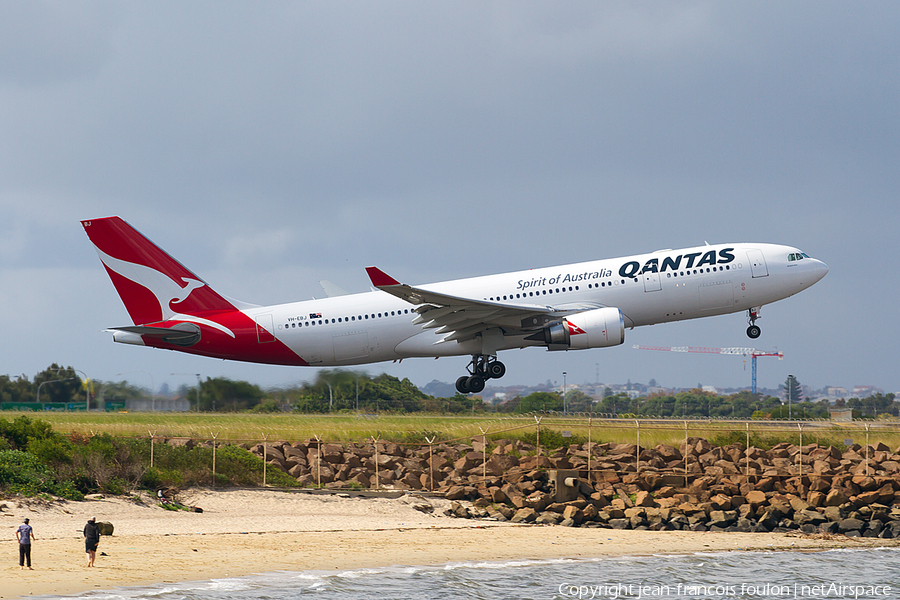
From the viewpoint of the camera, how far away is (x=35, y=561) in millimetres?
20891

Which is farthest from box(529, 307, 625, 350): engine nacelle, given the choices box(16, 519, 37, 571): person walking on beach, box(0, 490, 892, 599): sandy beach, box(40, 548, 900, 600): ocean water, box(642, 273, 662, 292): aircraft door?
box(16, 519, 37, 571): person walking on beach

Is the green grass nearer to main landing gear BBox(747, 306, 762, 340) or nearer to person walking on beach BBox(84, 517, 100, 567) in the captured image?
main landing gear BBox(747, 306, 762, 340)

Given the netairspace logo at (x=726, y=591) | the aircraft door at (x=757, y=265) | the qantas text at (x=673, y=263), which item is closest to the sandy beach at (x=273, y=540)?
the netairspace logo at (x=726, y=591)

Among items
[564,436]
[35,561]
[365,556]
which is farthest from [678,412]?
[35,561]

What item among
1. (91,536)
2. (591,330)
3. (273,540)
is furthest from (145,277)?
(91,536)

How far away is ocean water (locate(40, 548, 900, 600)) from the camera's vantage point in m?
21.4

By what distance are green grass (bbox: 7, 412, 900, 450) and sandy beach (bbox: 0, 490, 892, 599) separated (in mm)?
7039

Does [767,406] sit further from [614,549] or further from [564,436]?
[614,549]

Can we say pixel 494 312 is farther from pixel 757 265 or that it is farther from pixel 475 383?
pixel 757 265

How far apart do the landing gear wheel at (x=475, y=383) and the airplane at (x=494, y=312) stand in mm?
42

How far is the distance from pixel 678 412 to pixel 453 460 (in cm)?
2940

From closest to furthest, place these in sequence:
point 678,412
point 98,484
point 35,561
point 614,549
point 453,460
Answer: point 35,561, point 614,549, point 98,484, point 453,460, point 678,412

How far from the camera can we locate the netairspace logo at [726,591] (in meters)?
23.2

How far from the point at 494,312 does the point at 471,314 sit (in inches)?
36.7
